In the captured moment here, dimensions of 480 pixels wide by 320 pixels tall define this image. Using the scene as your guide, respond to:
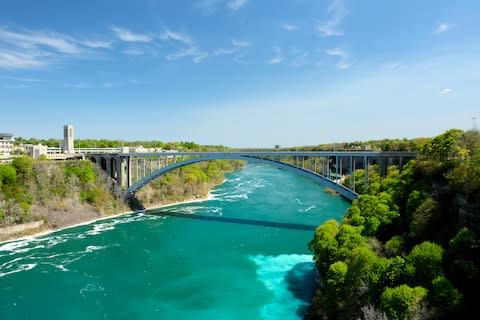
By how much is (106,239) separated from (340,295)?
51.9 ft

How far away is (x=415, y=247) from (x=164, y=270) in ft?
37.9

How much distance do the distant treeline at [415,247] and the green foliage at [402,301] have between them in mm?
21

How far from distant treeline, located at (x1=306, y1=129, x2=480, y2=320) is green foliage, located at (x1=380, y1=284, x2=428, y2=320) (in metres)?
0.02

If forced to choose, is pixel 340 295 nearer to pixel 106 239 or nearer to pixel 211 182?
pixel 106 239

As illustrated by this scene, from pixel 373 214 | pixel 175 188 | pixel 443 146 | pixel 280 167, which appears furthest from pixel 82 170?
pixel 443 146

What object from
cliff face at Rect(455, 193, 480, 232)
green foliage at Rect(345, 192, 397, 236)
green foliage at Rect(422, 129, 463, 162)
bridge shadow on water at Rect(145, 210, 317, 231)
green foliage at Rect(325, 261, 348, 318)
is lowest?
bridge shadow on water at Rect(145, 210, 317, 231)

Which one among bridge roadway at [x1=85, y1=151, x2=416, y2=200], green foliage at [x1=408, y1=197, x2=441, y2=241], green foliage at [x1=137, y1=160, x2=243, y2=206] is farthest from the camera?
green foliage at [x1=137, y1=160, x2=243, y2=206]

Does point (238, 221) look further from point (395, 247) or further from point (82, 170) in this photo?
point (395, 247)

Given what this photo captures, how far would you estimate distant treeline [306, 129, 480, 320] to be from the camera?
7.67 metres

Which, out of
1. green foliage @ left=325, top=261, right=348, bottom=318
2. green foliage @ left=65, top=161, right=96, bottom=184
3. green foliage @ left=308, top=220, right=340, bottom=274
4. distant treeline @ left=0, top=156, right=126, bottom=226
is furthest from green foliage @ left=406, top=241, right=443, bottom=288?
green foliage @ left=65, top=161, right=96, bottom=184

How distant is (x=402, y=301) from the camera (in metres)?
7.62

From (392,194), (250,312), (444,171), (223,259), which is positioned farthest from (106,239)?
(444,171)

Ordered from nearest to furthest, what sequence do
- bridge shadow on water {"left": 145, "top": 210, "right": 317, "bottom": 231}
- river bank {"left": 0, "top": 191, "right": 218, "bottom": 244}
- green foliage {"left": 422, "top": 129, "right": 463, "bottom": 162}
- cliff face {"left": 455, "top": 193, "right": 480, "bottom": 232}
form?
cliff face {"left": 455, "top": 193, "right": 480, "bottom": 232} < green foliage {"left": 422, "top": 129, "right": 463, "bottom": 162} < river bank {"left": 0, "top": 191, "right": 218, "bottom": 244} < bridge shadow on water {"left": 145, "top": 210, "right": 317, "bottom": 231}

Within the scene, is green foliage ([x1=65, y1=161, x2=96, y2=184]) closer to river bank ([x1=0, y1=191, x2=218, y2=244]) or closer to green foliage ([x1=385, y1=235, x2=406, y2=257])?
river bank ([x1=0, y1=191, x2=218, y2=244])
